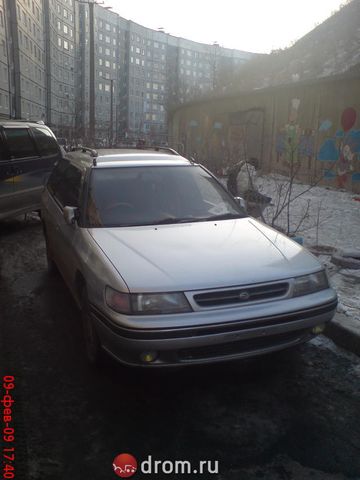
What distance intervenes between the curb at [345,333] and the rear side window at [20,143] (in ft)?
19.4

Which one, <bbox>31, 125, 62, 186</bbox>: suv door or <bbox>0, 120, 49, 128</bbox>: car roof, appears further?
<bbox>31, 125, 62, 186</bbox>: suv door

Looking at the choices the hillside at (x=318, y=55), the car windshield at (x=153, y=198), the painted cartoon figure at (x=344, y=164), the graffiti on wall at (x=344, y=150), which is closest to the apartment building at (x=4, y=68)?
the hillside at (x=318, y=55)

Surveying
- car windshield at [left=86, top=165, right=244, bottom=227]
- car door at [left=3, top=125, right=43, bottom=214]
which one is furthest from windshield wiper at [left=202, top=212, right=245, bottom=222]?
car door at [left=3, top=125, right=43, bottom=214]

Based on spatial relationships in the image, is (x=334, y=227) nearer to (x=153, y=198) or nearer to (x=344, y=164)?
(x=153, y=198)

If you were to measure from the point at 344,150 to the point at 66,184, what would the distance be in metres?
10.1

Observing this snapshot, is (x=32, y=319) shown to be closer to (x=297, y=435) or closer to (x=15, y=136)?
(x=297, y=435)

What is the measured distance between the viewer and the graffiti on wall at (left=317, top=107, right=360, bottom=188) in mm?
12312

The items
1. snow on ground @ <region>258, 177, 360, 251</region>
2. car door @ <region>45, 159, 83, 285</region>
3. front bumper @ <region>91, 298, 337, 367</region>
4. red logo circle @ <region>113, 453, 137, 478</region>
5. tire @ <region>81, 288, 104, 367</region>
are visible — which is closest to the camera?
red logo circle @ <region>113, 453, 137, 478</region>

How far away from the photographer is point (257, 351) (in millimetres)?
2955

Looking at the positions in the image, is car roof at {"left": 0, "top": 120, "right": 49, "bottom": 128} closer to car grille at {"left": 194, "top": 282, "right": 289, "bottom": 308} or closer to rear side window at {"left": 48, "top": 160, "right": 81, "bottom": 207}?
rear side window at {"left": 48, "top": 160, "right": 81, "bottom": 207}

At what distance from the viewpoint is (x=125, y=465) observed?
2.40 metres

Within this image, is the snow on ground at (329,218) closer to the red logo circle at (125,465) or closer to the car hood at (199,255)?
the car hood at (199,255)

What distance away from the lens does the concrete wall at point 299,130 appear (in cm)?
1248

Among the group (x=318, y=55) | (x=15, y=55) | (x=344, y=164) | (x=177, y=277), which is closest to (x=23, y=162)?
(x=177, y=277)
